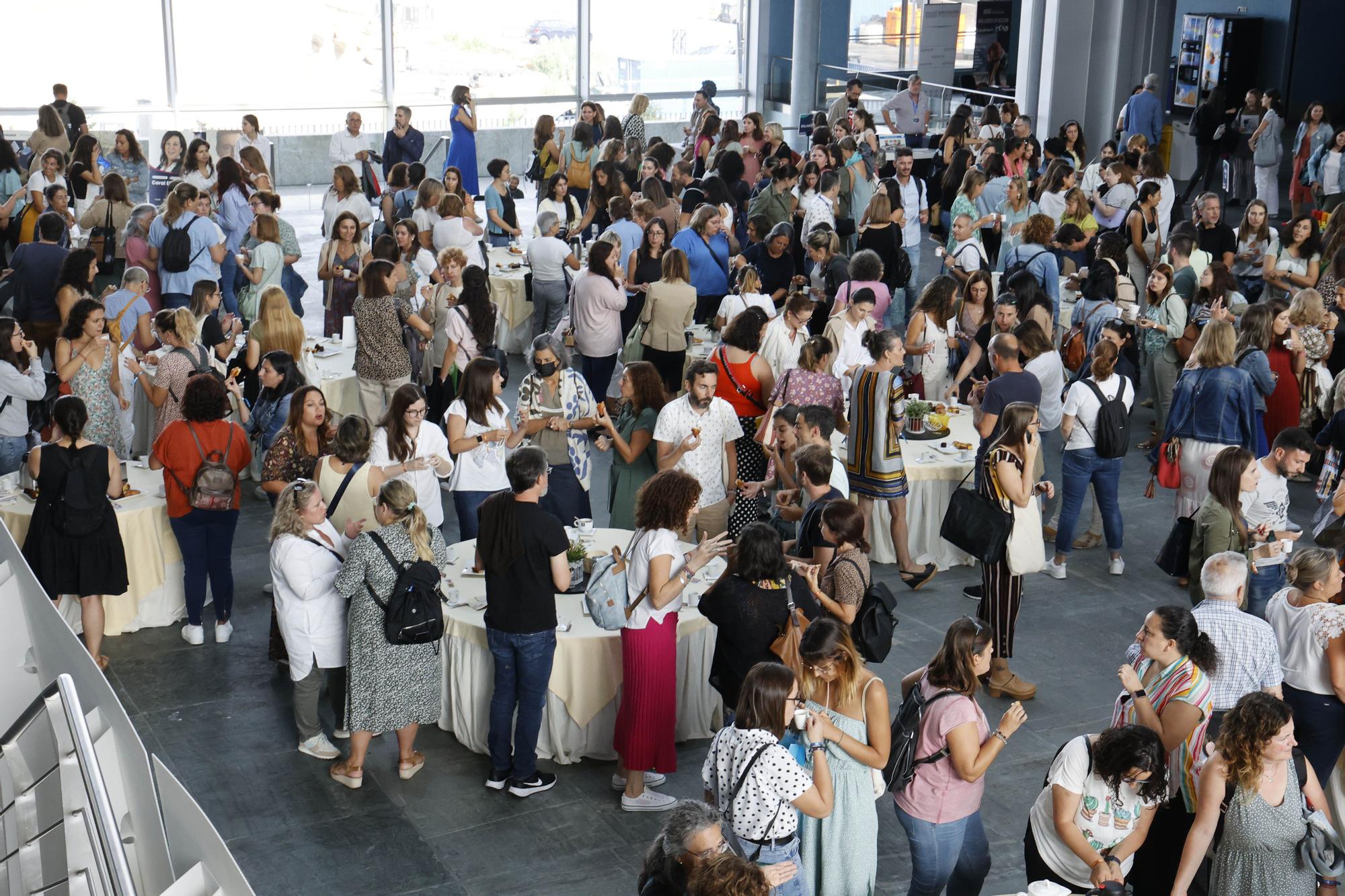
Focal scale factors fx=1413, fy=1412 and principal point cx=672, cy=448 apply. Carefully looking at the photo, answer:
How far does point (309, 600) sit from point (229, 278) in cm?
536

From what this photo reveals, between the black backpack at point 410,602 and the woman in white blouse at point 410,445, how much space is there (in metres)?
0.99

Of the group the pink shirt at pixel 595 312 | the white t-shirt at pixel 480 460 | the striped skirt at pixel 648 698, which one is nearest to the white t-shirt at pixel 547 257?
the pink shirt at pixel 595 312

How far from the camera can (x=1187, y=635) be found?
14.9ft

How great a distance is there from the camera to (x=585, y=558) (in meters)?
5.99

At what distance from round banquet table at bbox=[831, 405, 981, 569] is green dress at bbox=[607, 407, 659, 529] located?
3.39 ft

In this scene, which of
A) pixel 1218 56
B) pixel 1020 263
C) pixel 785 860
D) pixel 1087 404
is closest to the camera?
pixel 785 860

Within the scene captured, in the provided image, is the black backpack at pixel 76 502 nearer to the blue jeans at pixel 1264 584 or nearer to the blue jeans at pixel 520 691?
the blue jeans at pixel 520 691

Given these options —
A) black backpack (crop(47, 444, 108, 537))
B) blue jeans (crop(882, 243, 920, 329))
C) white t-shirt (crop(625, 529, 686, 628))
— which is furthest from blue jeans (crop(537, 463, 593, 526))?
blue jeans (crop(882, 243, 920, 329))

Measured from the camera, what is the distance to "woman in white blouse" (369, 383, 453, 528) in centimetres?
623

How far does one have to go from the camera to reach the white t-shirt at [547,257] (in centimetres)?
975

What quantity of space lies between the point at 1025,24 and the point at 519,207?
263 inches

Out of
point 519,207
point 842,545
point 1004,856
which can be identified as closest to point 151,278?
point 842,545

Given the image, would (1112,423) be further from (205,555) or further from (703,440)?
(205,555)

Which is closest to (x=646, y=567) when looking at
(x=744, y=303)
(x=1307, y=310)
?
(x=744, y=303)
